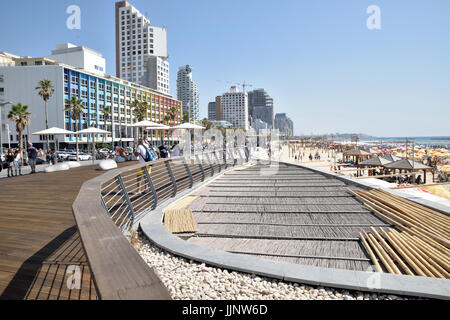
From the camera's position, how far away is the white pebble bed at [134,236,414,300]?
2824mm

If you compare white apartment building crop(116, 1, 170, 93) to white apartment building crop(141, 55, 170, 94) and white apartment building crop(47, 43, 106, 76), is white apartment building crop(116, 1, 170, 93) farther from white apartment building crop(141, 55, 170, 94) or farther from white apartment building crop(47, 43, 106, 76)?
white apartment building crop(47, 43, 106, 76)

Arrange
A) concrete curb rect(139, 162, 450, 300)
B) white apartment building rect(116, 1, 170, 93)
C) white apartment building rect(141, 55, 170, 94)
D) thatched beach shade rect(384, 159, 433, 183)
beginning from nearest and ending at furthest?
1. concrete curb rect(139, 162, 450, 300)
2. thatched beach shade rect(384, 159, 433, 183)
3. white apartment building rect(141, 55, 170, 94)
4. white apartment building rect(116, 1, 170, 93)

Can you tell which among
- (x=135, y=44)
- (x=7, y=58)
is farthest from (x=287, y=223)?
(x=135, y=44)

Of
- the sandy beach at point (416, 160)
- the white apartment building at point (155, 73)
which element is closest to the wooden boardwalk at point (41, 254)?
A: the sandy beach at point (416, 160)

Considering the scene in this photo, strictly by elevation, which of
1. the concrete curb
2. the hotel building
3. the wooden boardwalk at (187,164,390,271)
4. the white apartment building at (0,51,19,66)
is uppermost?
the white apartment building at (0,51,19,66)

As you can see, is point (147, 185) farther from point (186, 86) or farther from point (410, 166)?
point (186, 86)

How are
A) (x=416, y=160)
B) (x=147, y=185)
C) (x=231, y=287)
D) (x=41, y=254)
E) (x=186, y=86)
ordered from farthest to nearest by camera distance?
(x=186, y=86) < (x=416, y=160) < (x=147, y=185) < (x=41, y=254) < (x=231, y=287)

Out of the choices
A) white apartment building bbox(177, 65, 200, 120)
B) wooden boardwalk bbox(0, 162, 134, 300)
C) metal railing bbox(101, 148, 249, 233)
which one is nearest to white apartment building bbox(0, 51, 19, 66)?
metal railing bbox(101, 148, 249, 233)

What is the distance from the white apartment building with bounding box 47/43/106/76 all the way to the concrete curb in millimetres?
82102

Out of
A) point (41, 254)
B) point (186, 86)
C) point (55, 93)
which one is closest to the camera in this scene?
point (41, 254)

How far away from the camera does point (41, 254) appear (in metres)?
3.38

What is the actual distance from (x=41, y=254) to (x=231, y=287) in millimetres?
2314

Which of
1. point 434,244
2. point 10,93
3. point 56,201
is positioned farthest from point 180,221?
point 10,93

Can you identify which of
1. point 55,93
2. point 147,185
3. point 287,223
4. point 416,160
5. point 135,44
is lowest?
point 416,160
